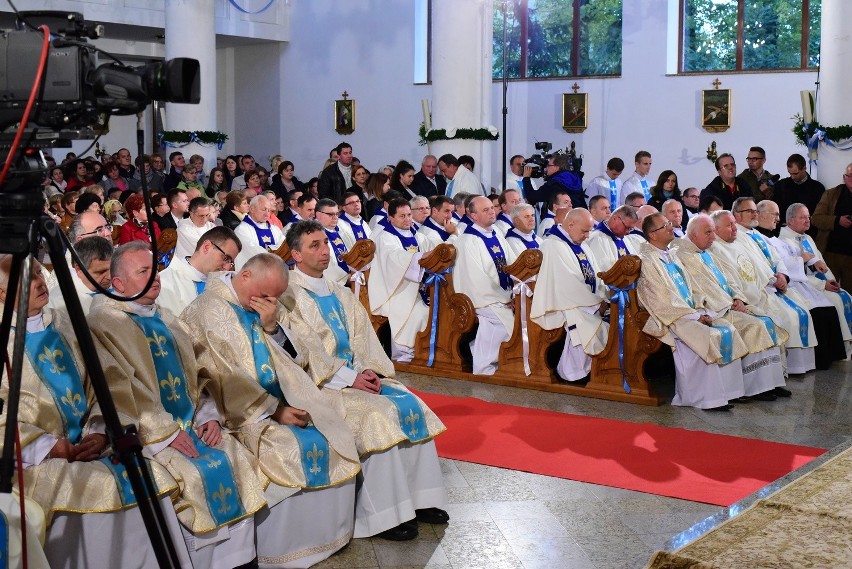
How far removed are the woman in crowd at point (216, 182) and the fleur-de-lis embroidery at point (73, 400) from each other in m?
10.9

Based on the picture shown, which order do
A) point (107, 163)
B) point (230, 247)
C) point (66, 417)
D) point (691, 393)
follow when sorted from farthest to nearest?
point (107, 163)
point (691, 393)
point (230, 247)
point (66, 417)

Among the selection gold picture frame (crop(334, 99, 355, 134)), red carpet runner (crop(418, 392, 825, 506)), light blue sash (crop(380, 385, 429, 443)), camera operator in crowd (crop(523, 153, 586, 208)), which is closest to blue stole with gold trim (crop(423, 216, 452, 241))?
red carpet runner (crop(418, 392, 825, 506))

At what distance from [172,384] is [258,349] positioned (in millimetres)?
472

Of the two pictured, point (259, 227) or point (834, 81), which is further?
point (834, 81)

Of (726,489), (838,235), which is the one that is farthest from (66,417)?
(838,235)

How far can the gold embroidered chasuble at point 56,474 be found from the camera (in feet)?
12.0

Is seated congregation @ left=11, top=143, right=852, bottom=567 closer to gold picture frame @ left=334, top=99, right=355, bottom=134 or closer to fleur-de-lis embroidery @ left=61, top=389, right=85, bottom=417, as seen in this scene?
fleur-de-lis embroidery @ left=61, top=389, right=85, bottom=417

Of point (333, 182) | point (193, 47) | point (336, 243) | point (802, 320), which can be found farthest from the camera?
point (193, 47)

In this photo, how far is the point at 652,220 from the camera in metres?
7.97

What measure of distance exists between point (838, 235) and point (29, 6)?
12375 millimetres

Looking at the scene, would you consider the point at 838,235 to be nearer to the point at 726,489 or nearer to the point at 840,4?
the point at 840,4

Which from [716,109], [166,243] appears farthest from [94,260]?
[716,109]

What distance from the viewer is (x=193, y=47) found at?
629 inches

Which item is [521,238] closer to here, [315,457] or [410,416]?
[410,416]
